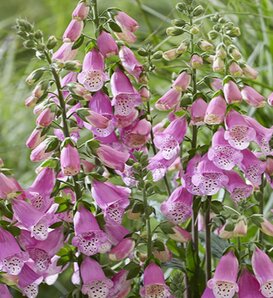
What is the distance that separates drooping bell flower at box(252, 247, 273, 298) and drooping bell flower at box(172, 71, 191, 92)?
186 mm

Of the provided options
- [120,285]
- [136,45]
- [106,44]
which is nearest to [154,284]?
[120,285]

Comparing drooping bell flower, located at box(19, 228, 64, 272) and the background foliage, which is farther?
the background foliage

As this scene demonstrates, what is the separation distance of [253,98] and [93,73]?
169 millimetres

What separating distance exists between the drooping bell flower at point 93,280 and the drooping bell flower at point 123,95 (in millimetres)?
154

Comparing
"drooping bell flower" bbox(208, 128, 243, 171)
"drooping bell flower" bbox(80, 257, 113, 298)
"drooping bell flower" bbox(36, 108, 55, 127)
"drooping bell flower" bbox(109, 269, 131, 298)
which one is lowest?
"drooping bell flower" bbox(109, 269, 131, 298)

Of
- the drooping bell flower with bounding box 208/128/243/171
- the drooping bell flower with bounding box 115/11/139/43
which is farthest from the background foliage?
the drooping bell flower with bounding box 208/128/243/171

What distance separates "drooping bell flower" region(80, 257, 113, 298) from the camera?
736 mm

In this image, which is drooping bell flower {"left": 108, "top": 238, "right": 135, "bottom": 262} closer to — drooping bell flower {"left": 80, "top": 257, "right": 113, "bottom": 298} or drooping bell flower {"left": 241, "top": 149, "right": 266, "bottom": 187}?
drooping bell flower {"left": 80, "top": 257, "right": 113, "bottom": 298}

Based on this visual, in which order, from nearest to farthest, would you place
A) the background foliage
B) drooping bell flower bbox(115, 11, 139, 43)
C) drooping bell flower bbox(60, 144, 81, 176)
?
drooping bell flower bbox(60, 144, 81, 176), drooping bell flower bbox(115, 11, 139, 43), the background foliage

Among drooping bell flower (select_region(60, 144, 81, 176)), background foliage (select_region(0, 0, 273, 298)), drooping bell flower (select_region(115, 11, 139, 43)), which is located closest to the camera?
drooping bell flower (select_region(60, 144, 81, 176))

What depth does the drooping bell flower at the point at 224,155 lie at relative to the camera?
733mm

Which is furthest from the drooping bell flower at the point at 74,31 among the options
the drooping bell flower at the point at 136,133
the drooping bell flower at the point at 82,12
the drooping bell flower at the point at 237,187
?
the drooping bell flower at the point at 237,187

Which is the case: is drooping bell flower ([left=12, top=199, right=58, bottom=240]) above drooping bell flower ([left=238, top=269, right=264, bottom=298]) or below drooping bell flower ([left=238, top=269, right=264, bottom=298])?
above

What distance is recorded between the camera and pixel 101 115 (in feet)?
2.44
